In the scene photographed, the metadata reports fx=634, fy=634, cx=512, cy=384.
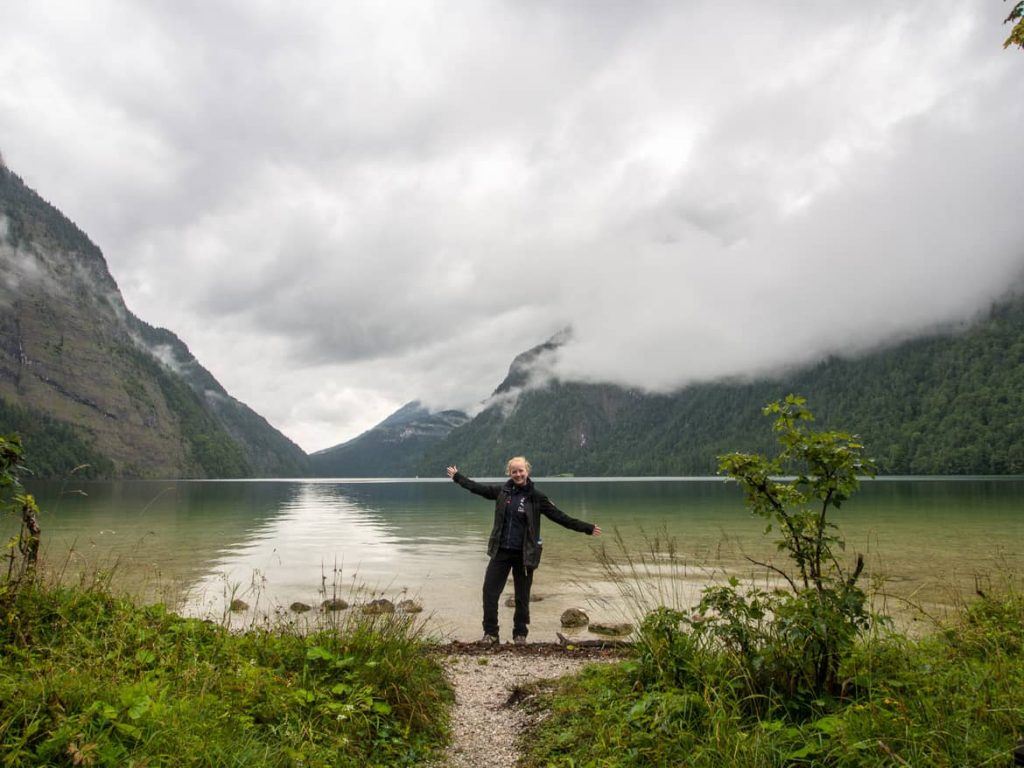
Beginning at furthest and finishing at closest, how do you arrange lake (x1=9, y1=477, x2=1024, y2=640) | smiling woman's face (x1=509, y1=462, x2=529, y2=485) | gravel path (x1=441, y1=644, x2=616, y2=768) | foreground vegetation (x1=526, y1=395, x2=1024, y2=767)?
lake (x1=9, y1=477, x2=1024, y2=640)
smiling woman's face (x1=509, y1=462, x2=529, y2=485)
gravel path (x1=441, y1=644, x2=616, y2=768)
foreground vegetation (x1=526, y1=395, x2=1024, y2=767)

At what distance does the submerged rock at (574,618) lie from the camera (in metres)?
14.2

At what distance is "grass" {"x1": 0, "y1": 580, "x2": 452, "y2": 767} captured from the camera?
4215 mm

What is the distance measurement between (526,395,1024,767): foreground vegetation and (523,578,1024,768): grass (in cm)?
1

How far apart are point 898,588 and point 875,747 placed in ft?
55.0

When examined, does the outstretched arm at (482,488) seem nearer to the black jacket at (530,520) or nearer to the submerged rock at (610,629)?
the black jacket at (530,520)

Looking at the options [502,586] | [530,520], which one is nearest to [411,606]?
[502,586]

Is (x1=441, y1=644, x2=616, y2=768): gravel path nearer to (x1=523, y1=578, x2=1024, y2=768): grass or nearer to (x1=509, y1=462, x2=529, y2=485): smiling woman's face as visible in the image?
(x1=523, y1=578, x2=1024, y2=768): grass

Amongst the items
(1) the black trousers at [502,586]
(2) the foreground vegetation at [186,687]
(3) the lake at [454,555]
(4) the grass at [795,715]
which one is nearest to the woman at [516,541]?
(1) the black trousers at [502,586]

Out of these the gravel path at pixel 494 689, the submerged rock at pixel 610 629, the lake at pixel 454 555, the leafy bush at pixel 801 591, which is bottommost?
the lake at pixel 454 555

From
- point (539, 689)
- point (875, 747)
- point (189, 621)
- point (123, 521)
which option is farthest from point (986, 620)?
point (123, 521)

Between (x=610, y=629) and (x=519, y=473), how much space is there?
4.91 metres

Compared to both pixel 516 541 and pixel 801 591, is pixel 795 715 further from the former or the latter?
pixel 516 541

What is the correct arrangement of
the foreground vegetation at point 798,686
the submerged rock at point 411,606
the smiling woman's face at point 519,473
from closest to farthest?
the foreground vegetation at point 798,686, the smiling woman's face at point 519,473, the submerged rock at point 411,606

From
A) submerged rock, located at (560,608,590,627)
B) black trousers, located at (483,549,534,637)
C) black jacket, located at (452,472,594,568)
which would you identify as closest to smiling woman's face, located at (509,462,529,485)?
black jacket, located at (452,472,594,568)
